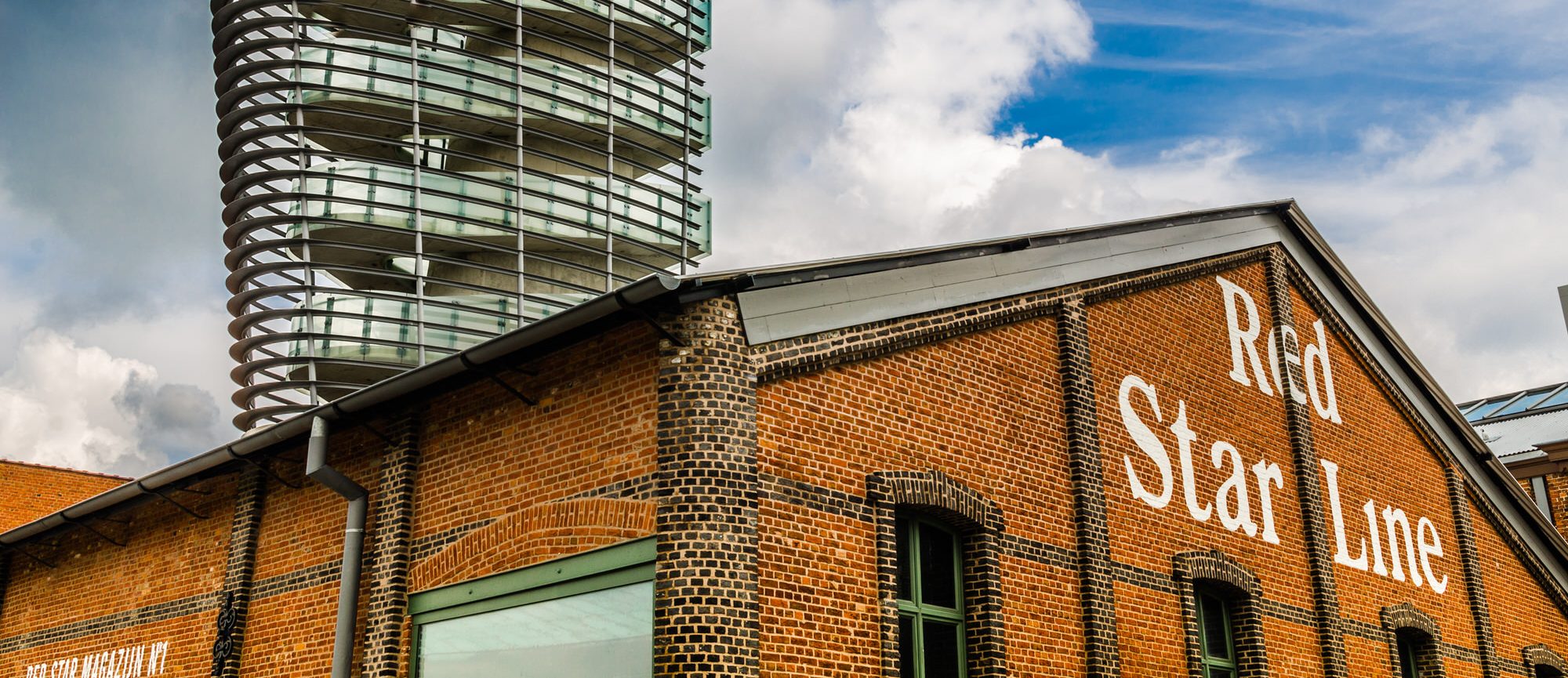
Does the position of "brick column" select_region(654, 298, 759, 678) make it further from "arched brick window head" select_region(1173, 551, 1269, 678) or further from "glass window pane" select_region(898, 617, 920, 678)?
"arched brick window head" select_region(1173, 551, 1269, 678)

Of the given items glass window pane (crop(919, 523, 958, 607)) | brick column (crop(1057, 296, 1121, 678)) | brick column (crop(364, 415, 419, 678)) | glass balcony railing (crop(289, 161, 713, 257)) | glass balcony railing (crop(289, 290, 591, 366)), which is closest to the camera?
glass window pane (crop(919, 523, 958, 607))

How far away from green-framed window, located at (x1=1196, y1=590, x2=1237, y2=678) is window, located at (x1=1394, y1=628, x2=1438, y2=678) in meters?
4.35

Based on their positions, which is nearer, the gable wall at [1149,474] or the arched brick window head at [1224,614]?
the gable wall at [1149,474]

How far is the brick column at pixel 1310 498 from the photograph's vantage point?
14859 mm

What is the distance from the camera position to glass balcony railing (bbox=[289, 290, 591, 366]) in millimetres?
24781

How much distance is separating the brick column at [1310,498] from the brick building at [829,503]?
4cm

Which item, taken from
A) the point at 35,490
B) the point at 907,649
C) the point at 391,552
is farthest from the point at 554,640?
the point at 35,490

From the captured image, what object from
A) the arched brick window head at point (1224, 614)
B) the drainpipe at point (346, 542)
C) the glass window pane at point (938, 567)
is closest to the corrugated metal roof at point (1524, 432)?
the arched brick window head at point (1224, 614)

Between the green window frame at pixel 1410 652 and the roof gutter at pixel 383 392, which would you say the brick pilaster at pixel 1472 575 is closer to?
the green window frame at pixel 1410 652

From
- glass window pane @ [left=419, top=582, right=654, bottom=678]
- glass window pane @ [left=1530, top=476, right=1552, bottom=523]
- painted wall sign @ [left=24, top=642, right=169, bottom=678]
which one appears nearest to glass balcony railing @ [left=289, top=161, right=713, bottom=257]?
painted wall sign @ [left=24, top=642, right=169, bottom=678]

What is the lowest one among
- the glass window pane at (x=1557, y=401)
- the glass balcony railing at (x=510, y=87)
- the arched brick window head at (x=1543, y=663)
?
the arched brick window head at (x=1543, y=663)

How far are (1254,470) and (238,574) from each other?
37.8ft

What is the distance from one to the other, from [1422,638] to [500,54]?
22039 mm

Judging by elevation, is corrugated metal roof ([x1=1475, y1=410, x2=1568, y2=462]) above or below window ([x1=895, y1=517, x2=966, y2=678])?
above
